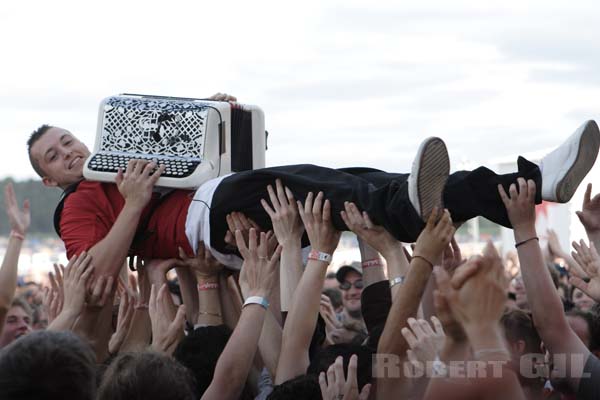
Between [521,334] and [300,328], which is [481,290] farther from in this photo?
[521,334]

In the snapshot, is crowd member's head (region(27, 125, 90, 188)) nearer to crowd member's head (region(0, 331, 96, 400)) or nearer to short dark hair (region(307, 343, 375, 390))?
short dark hair (region(307, 343, 375, 390))

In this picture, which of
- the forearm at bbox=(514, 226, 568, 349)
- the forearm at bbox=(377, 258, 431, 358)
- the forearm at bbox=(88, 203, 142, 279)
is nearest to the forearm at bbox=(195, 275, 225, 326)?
the forearm at bbox=(88, 203, 142, 279)

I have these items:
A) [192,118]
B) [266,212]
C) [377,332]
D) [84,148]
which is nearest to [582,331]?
[377,332]

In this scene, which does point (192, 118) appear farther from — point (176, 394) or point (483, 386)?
point (483, 386)

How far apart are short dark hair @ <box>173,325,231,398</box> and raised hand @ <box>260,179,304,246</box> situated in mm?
628

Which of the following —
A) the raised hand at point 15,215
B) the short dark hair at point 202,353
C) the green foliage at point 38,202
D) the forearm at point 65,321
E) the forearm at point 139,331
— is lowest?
the green foliage at point 38,202

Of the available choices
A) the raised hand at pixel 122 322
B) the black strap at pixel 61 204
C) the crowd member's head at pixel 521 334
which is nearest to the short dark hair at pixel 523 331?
the crowd member's head at pixel 521 334

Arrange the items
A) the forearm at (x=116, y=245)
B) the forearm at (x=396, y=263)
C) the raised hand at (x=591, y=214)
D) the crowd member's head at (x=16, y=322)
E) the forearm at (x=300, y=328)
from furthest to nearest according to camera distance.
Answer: the crowd member's head at (x=16, y=322) → the forearm at (x=116, y=245) → the raised hand at (x=591, y=214) → the forearm at (x=396, y=263) → the forearm at (x=300, y=328)

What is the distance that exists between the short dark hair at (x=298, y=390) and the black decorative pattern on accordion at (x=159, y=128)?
220 centimetres

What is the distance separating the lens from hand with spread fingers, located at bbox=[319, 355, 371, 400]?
3.30m

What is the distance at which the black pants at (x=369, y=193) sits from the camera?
4.18 meters

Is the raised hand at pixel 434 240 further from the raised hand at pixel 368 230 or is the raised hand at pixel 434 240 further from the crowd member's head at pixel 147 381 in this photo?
the crowd member's head at pixel 147 381

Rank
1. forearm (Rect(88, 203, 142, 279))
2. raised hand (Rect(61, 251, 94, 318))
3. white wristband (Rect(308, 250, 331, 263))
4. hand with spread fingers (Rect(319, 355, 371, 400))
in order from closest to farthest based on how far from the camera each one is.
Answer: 1. hand with spread fingers (Rect(319, 355, 371, 400))
2. white wristband (Rect(308, 250, 331, 263))
3. raised hand (Rect(61, 251, 94, 318))
4. forearm (Rect(88, 203, 142, 279))

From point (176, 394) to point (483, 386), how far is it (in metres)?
0.92
